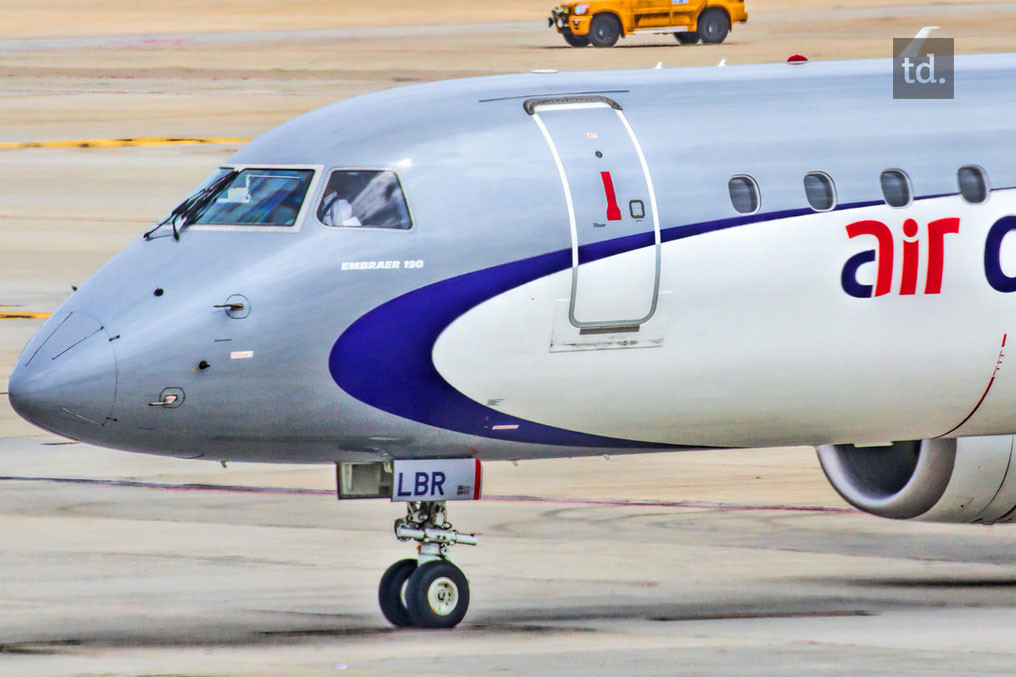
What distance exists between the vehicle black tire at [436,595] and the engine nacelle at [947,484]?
13.0 feet

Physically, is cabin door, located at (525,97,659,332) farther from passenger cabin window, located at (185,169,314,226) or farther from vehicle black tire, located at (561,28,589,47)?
vehicle black tire, located at (561,28,589,47)

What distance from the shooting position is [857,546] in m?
22.1

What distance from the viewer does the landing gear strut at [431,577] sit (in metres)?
17.5

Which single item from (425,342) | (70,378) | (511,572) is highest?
(425,342)

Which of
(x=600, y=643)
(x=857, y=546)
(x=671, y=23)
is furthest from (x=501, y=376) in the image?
(x=671, y=23)

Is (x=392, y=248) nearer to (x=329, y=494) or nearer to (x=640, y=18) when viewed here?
(x=329, y=494)

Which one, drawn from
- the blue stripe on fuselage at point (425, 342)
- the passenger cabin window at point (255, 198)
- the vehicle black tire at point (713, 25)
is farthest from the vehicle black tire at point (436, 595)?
the vehicle black tire at point (713, 25)

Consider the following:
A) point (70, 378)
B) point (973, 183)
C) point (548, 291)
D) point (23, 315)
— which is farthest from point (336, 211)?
point (23, 315)

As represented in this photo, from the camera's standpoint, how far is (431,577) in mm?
17438

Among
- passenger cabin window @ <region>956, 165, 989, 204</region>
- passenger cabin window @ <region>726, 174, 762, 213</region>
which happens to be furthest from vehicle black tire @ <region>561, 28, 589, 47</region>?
passenger cabin window @ <region>726, 174, 762, 213</region>

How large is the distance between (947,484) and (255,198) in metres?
6.77

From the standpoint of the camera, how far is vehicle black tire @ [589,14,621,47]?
77.7 m

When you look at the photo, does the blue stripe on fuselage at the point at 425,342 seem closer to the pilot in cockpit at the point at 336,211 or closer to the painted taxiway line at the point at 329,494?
the pilot in cockpit at the point at 336,211

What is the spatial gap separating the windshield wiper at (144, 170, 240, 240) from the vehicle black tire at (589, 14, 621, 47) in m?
61.4
